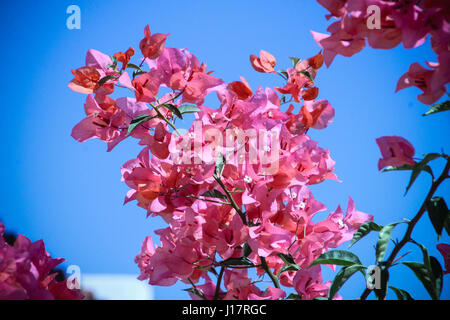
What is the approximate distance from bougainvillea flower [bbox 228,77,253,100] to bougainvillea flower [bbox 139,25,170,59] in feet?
0.43

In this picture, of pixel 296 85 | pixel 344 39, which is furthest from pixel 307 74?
pixel 344 39

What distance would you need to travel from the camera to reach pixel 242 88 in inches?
25.2

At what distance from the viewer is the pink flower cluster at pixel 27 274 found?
45 cm

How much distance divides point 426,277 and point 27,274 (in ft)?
1.55

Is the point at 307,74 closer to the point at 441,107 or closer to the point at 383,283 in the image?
the point at 441,107

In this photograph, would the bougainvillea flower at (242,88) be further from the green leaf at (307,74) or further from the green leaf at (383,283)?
the green leaf at (383,283)

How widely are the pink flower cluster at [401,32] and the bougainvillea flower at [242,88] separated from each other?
0.17 metres

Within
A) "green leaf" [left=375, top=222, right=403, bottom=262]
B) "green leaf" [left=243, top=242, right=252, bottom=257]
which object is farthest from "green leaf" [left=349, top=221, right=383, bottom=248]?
"green leaf" [left=243, top=242, right=252, bottom=257]

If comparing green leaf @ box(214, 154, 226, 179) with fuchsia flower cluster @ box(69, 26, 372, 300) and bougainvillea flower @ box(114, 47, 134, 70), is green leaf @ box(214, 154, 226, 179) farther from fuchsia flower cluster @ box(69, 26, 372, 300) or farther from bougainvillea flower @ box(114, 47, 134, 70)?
bougainvillea flower @ box(114, 47, 134, 70)
